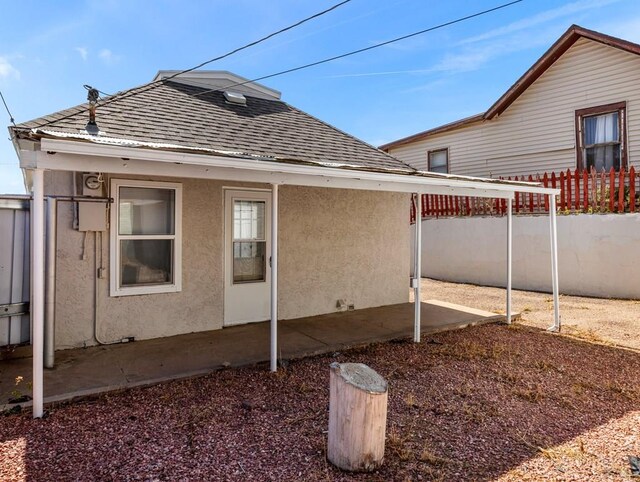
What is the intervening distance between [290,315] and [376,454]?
4.35 m

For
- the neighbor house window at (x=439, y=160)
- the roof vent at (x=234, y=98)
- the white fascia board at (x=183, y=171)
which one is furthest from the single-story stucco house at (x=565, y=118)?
the roof vent at (x=234, y=98)

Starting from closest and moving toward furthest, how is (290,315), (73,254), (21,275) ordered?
(21,275) < (73,254) < (290,315)

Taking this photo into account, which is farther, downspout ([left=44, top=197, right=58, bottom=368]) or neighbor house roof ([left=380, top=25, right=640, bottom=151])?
neighbor house roof ([left=380, top=25, right=640, bottom=151])

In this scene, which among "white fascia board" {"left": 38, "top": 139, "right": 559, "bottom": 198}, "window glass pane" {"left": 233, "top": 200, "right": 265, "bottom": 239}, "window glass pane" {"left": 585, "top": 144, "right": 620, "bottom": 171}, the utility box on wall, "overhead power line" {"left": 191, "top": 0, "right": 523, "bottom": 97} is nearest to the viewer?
"white fascia board" {"left": 38, "top": 139, "right": 559, "bottom": 198}

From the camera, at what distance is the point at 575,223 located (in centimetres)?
1012

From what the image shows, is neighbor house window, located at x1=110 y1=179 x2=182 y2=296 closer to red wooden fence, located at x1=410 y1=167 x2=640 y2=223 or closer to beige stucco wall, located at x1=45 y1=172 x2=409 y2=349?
beige stucco wall, located at x1=45 y1=172 x2=409 y2=349

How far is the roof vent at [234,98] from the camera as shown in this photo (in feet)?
26.7

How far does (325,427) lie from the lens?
11.7 feet

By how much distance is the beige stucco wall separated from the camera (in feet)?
17.9

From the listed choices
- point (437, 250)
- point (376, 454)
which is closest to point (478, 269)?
point (437, 250)

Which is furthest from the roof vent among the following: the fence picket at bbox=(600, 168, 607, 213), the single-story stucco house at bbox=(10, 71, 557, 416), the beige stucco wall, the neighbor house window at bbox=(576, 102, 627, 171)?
the neighbor house window at bbox=(576, 102, 627, 171)

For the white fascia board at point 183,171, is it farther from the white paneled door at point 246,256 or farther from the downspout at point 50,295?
the white paneled door at point 246,256

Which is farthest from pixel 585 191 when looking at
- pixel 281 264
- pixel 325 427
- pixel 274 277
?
pixel 325 427

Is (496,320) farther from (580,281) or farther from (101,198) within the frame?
(101,198)
